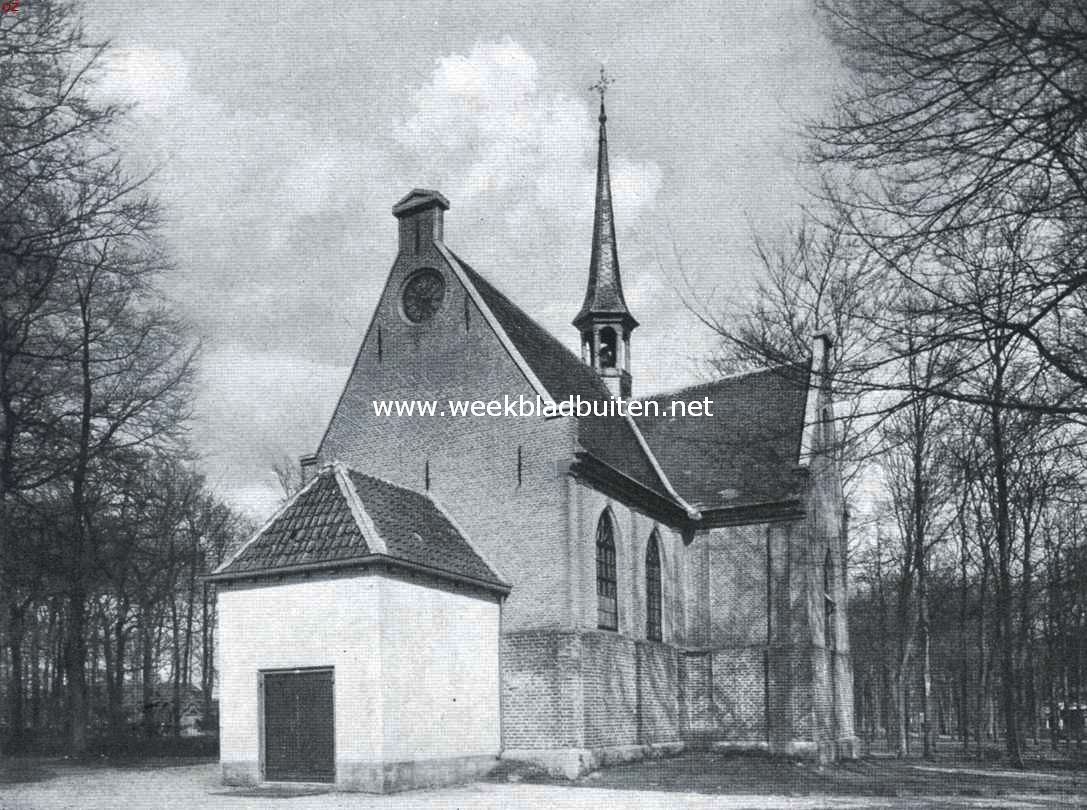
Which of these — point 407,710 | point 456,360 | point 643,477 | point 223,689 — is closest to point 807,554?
point 643,477

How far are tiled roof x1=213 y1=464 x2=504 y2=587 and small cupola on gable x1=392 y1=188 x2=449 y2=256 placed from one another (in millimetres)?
5861

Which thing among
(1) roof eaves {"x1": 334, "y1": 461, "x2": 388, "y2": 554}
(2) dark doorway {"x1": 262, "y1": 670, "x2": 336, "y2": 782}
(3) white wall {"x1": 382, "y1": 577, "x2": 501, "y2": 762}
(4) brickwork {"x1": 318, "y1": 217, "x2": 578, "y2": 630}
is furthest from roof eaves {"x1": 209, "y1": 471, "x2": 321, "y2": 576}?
(4) brickwork {"x1": 318, "y1": 217, "x2": 578, "y2": 630}

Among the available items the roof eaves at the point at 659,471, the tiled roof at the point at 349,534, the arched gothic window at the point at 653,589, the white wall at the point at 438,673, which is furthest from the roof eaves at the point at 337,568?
the roof eaves at the point at 659,471

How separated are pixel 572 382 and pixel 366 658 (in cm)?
1018

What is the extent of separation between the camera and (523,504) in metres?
20.1

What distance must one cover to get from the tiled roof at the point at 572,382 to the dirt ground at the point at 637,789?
6.51 m

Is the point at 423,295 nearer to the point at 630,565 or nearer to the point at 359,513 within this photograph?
the point at 359,513

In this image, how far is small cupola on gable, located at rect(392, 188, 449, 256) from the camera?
22297mm

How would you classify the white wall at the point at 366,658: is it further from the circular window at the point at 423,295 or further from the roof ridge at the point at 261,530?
the circular window at the point at 423,295

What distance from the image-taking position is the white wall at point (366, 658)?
16.0 meters

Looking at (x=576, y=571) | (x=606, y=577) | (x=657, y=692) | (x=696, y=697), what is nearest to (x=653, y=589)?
(x=657, y=692)

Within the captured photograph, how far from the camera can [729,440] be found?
26.1 metres

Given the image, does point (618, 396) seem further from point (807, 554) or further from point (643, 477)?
point (807, 554)

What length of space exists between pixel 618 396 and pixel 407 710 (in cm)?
1400
